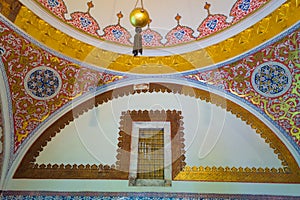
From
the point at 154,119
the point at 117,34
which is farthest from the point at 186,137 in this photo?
the point at 117,34

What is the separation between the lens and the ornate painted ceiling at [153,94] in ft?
11.9

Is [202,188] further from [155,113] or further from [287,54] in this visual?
[287,54]

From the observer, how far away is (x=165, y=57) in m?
4.19

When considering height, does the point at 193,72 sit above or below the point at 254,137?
above

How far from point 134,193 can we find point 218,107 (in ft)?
5.87

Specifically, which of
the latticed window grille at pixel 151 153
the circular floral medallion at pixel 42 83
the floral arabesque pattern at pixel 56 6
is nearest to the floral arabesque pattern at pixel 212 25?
the latticed window grille at pixel 151 153

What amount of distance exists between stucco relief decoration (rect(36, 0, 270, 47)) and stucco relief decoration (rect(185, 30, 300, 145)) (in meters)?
0.56

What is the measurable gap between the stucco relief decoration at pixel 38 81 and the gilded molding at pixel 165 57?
6.8 inches

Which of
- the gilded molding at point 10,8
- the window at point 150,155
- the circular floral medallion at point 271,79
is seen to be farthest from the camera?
the window at point 150,155

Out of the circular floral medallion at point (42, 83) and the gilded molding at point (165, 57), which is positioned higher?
the gilded molding at point (165, 57)

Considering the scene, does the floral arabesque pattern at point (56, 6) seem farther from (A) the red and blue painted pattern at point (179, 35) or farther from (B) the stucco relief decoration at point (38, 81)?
(A) the red and blue painted pattern at point (179, 35)

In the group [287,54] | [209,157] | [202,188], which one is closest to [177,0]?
[287,54]

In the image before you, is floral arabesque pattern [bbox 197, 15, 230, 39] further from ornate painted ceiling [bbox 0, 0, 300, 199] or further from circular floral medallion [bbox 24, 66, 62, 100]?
circular floral medallion [bbox 24, 66, 62, 100]

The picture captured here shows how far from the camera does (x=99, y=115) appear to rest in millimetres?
4359
